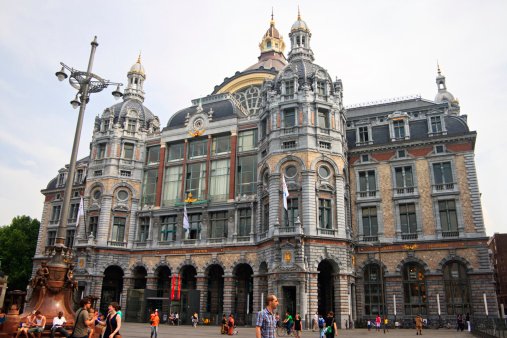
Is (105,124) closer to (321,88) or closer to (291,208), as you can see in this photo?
(321,88)

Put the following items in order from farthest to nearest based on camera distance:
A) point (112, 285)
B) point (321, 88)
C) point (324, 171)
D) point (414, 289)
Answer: point (112, 285)
point (321, 88)
point (324, 171)
point (414, 289)

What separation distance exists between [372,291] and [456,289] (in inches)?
302

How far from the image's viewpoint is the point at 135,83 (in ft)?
205

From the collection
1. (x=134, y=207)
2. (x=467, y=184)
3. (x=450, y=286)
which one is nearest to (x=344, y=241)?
(x=450, y=286)

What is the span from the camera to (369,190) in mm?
44938

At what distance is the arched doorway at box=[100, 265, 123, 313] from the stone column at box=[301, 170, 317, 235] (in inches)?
1003

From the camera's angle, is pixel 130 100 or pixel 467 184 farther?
pixel 130 100

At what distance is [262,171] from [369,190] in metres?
11.7

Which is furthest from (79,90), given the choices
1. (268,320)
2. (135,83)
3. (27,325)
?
(135,83)

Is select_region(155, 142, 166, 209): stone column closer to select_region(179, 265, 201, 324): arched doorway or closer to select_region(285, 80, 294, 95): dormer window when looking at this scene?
select_region(179, 265, 201, 324): arched doorway

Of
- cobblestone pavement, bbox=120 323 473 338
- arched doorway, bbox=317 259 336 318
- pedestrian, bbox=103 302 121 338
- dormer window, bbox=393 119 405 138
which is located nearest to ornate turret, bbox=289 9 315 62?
dormer window, bbox=393 119 405 138

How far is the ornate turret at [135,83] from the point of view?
61000 mm

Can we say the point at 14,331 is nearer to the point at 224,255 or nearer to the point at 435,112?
the point at 224,255

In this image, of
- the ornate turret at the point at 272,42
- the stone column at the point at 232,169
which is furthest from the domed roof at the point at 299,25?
the ornate turret at the point at 272,42
